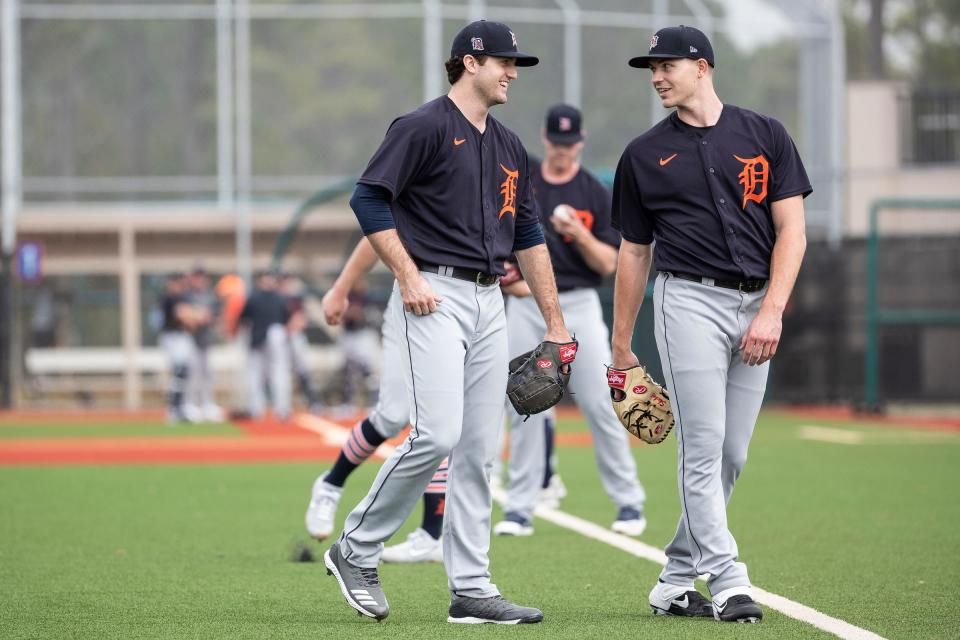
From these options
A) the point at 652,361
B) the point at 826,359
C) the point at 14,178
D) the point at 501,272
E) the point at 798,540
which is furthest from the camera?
the point at 14,178

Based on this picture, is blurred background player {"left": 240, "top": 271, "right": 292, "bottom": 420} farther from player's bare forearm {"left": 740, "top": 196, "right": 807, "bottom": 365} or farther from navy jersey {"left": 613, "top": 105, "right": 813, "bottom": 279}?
player's bare forearm {"left": 740, "top": 196, "right": 807, "bottom": 365}

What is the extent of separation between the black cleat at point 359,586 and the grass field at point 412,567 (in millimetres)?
59

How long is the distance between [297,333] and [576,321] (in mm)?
12788

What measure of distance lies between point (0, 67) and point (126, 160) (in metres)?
2.77

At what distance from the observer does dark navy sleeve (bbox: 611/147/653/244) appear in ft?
19.2

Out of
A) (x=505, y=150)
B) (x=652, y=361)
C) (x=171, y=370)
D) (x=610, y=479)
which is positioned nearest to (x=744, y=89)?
(x=652, y=361)

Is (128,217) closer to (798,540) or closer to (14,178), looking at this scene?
(14,178)

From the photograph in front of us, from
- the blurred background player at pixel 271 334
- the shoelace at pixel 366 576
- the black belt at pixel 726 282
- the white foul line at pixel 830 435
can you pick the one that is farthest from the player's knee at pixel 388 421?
the blurred background player at pixel 271 334

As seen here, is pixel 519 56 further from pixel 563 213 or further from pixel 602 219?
pixel 602 219

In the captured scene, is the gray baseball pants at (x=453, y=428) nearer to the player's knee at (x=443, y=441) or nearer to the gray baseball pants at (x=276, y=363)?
the player's knee at (x=443, y=441)

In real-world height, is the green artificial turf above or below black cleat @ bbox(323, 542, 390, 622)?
below

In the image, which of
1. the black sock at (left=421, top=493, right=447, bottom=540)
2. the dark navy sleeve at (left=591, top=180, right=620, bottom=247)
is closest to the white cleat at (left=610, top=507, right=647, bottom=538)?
the black sock at (left=421, top=493, right=447, bottom=540)

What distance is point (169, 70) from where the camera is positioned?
26531 mm

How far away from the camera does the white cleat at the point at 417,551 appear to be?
744 centimetres
